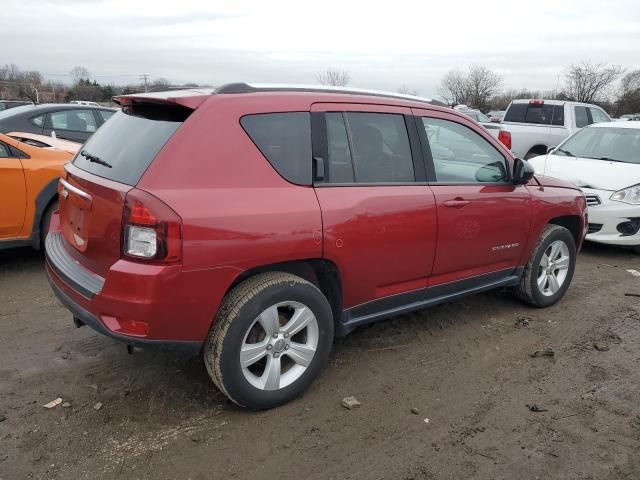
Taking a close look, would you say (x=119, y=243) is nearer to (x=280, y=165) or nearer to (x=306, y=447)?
(x=280, y=165)

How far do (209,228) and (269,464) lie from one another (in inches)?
47.5

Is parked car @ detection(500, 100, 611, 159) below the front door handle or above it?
above

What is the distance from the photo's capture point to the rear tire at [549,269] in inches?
183

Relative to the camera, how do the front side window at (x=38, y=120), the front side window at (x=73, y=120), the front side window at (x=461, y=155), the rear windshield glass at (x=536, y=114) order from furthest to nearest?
the rear windshield glass at (x=536, y=114)
the front side window at (x=73, y=120)
the front side window at (x=38, y=120)
the front side window at (x=461, y=155)

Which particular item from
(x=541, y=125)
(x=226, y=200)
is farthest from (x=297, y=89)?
(x=541, y=125)

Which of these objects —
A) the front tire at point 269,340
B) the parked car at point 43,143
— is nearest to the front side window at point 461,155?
the front tire at point 269,340

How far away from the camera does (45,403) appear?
3.16 metres

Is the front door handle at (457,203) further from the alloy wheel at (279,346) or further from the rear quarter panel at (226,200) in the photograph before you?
the alloy wheel at (279,346)

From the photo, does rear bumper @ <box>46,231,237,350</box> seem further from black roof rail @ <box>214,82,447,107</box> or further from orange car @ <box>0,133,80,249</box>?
orange car @ <box>0,133,80,249</box>

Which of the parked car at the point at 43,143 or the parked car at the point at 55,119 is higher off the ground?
the parked car at the point at 55,119

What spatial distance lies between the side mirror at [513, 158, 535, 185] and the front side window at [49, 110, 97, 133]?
24.3 ft

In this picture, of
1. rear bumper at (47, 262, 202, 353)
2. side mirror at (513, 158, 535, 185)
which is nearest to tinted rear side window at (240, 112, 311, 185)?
rear bumper at (47, 262, 202, 353)

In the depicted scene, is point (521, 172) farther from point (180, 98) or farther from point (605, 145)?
point (605, 145)

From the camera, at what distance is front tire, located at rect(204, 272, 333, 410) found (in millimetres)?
2885
